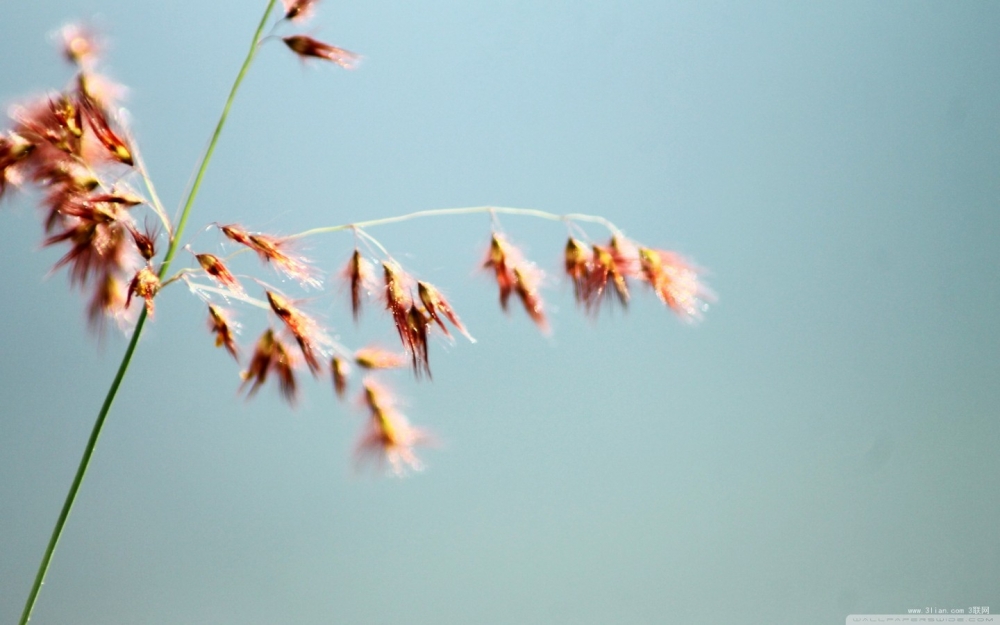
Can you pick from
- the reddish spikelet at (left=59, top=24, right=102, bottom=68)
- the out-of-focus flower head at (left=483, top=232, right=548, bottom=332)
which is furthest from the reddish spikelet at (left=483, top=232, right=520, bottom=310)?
the reddish spikelet at (left=59, top=24, right=102, bottom=68)

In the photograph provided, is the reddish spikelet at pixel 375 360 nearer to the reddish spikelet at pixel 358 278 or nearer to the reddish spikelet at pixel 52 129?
the reddish spikelet at pixel 358 278

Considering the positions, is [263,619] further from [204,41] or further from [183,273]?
[183,273]

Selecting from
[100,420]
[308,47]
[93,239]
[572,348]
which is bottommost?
[100,420]

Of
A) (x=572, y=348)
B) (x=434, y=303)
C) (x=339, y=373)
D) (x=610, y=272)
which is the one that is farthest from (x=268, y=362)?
(x=572, y=348)

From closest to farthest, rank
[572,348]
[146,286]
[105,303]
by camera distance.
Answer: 1. [146,286]
2. [105,303]
3. [572,348]

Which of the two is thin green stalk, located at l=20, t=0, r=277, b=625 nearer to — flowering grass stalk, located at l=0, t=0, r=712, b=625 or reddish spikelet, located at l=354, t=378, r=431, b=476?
flowering grass stalk, located at l=0, t=0, r=712, b=625

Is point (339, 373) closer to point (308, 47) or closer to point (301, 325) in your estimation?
point (301, 325)

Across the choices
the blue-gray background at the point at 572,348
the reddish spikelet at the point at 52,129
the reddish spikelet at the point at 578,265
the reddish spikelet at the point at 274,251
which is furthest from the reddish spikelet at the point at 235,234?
the blue-gray background at the point at 572,348
